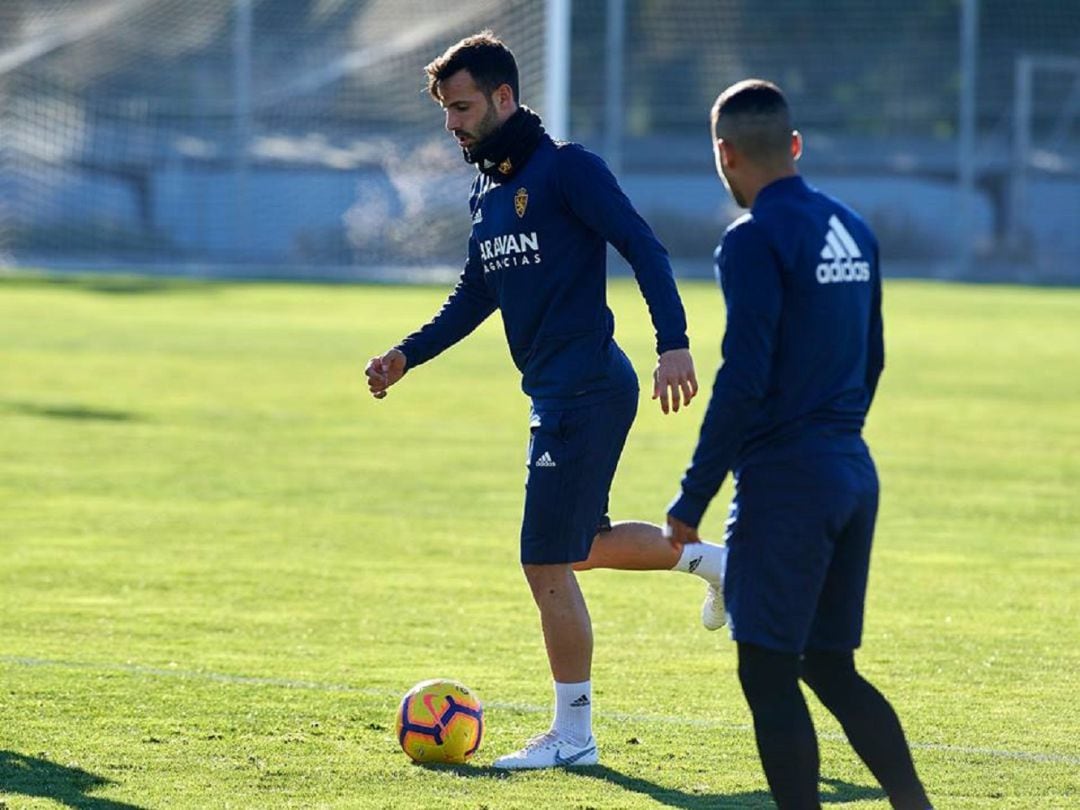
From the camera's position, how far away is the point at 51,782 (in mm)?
6230

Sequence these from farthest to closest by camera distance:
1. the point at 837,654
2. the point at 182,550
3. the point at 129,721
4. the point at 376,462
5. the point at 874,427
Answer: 1. the point at 874,427
2. the point at 376,462
3. the point at 182,550
4. the point at 129,721
5. the point at 837,654

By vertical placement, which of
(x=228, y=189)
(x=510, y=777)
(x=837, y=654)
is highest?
(x=228, y=189)

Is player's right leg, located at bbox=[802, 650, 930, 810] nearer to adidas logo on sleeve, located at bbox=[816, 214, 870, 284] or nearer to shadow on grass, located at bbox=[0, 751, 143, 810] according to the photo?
adidas logo on sleeve, located at bbox=[816, 214, 870, 284]

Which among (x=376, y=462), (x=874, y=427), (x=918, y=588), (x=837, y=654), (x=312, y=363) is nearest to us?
(x=837, y=654)

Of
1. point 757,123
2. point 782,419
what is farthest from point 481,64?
point 782,419

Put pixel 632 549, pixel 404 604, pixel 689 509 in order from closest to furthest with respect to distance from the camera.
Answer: pixel 689 509
pixel 632 549
pixel 404 604

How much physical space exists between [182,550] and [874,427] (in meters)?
8.39

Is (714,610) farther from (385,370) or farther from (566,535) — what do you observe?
(385,370)

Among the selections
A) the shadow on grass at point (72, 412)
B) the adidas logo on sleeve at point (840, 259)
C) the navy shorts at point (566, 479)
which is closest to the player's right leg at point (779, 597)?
the adidas logo on sleeve at point (840, 259)

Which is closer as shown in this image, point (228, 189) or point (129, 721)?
point (129, 721)

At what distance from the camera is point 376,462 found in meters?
15.4

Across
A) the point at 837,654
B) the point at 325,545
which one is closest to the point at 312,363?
the point at 325,545

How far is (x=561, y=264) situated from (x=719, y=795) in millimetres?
1752

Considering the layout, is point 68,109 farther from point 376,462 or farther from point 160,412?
point 376,462
